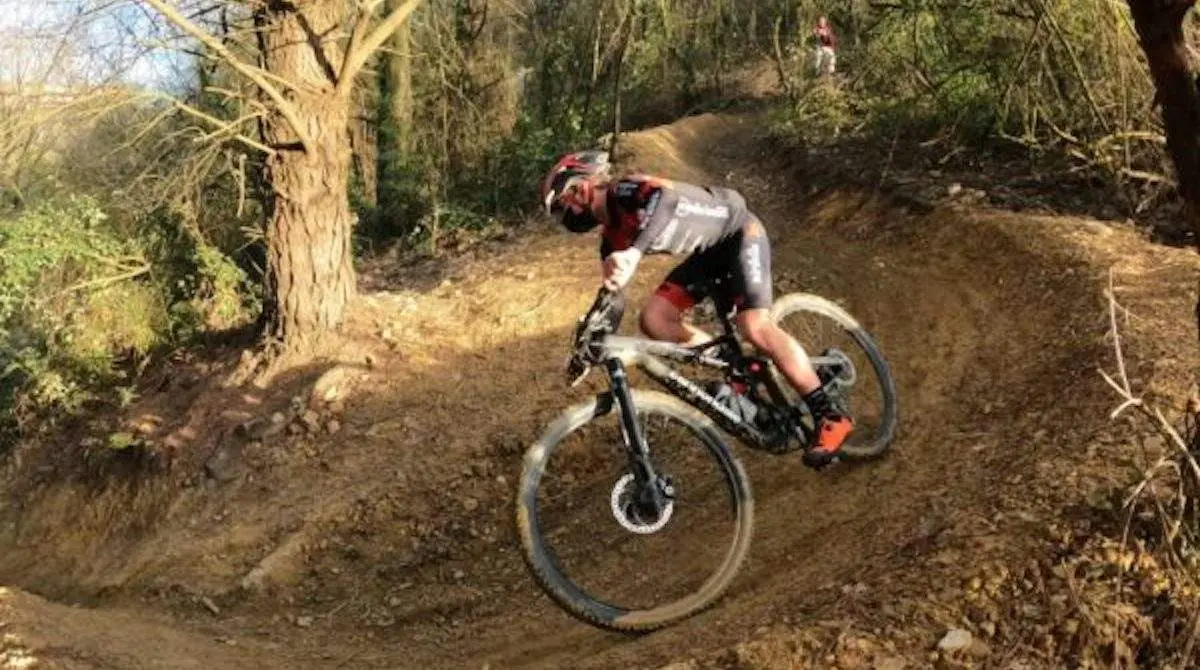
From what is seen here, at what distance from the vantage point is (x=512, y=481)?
7.56m

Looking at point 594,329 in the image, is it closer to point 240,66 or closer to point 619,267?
point 619,267

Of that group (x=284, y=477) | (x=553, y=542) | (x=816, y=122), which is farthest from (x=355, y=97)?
(x=553, y=542)

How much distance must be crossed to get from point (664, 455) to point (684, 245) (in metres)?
1.04

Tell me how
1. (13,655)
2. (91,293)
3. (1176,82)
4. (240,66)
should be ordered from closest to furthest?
(1176,82) < (13,655) < (240,66) < (91,293)

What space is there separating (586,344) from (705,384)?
2.59 feet

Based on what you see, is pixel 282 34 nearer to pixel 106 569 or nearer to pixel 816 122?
pixel 106 569

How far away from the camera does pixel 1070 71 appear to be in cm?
988

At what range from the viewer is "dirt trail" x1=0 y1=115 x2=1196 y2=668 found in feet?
15.3

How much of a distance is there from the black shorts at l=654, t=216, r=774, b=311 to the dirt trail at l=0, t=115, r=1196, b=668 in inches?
51.5

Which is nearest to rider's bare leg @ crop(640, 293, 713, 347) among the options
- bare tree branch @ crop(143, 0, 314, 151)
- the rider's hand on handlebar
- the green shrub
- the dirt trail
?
the rider's hand on handlebar

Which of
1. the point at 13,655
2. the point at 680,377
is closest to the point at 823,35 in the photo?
the point at 680,377

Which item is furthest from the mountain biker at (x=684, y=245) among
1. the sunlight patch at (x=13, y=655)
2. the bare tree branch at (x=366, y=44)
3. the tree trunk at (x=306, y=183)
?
the tree trunk at (x=306, y=183)

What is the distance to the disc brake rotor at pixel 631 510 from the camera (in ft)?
15.4

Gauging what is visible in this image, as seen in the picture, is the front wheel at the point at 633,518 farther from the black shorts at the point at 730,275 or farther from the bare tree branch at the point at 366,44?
the bare tree branch at the point at 366,44
